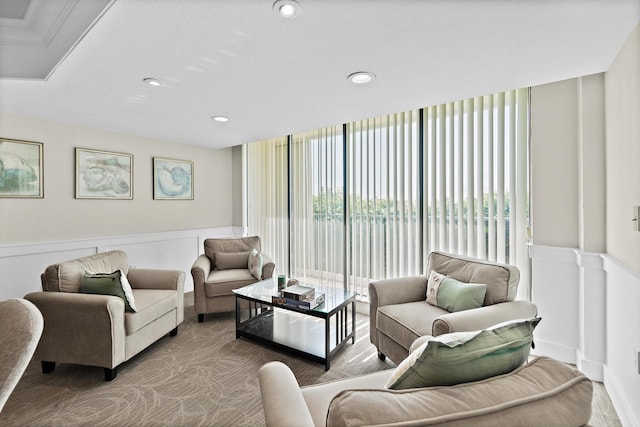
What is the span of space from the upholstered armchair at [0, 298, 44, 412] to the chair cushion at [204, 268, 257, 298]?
6.81 feet

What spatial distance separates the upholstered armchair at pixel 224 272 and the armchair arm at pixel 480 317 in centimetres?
218

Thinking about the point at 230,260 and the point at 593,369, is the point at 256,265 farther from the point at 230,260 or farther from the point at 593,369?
the point at 593,369

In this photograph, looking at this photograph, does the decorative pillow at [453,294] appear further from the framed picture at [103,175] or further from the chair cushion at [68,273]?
the framed picture at [103,175]

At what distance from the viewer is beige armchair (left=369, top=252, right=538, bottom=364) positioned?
6.12 feet

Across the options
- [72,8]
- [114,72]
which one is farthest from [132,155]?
Result: [72,8]

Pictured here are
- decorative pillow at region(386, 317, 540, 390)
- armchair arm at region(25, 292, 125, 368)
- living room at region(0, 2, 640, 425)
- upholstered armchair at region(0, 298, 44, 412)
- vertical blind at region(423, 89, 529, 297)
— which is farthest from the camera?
vertical blind at region(423, 89, 529, 297)

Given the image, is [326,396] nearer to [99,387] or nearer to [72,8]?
[99,387]

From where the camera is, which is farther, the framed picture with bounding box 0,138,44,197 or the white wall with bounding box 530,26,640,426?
the framed picture with bounding box 0,138,44,197

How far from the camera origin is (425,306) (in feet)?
7.66

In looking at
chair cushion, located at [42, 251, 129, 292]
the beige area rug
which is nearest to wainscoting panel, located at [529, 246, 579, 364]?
the beige area rug

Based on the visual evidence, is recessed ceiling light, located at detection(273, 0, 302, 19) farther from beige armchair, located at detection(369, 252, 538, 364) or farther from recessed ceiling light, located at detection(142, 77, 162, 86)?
beige armchair, located at detection(369, 252, 538, 364)

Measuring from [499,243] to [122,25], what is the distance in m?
3.15

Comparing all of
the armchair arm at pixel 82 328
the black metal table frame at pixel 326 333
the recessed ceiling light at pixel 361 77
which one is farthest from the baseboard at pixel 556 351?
the armchair arm at pixel 82 328

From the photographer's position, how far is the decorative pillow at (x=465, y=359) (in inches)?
32.9
